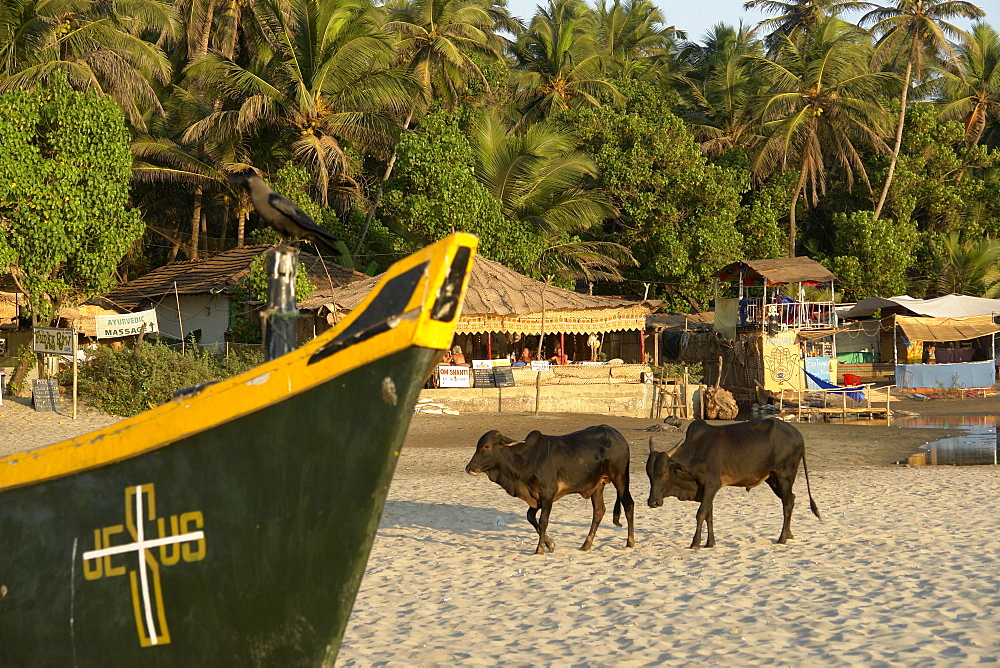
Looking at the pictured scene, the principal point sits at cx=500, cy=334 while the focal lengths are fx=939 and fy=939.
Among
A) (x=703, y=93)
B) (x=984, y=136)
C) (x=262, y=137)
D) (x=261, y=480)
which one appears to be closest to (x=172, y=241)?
(x=262, y=137)

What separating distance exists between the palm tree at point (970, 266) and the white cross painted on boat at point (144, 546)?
143ft

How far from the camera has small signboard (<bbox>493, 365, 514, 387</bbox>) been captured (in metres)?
25.3

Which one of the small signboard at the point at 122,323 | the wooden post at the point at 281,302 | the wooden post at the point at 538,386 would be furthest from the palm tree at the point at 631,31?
the wooden post at the point at 281,302

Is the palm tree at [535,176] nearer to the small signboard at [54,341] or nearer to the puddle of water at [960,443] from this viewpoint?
the puddle of water at [960,443]

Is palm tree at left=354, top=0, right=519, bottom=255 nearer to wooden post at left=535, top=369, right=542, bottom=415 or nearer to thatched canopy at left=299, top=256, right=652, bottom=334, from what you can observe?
thatched canopy at left=299, top=256, right=652, bottom=334

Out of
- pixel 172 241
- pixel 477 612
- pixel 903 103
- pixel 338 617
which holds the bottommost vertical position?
pixel 477 612

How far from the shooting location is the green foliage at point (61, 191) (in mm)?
19938

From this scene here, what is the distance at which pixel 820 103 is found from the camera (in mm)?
40062

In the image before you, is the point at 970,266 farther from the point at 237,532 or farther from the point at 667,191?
the point at 237,532

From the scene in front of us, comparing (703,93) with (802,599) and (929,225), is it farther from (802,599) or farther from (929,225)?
(802,599)

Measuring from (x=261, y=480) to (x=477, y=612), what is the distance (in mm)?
3576

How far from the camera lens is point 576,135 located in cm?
3794

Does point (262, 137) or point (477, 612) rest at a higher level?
point (262, 137)

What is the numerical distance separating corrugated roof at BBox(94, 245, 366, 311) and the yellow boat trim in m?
24.1
